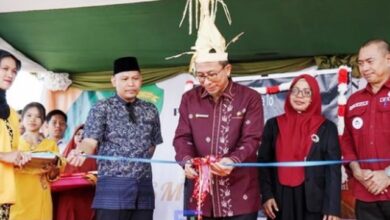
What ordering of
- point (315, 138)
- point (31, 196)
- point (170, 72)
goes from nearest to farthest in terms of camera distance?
1. point (315, 138)
2. point (31, 196)
3. point (170, 72)

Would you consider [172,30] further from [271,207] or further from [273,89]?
[271,207]

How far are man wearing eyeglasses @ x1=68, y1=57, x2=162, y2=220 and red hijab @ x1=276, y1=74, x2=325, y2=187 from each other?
0.84 metres

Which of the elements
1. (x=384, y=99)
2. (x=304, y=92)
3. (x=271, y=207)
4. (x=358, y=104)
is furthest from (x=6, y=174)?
(x=384, y=99)

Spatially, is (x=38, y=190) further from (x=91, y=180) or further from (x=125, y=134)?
(x=125, y=134)

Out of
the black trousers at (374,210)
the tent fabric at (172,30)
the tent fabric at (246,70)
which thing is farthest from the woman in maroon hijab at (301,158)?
the tent fabric at (246,70)

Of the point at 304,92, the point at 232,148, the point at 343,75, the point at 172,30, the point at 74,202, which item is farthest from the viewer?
the point at 172,30

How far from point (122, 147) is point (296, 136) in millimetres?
1085

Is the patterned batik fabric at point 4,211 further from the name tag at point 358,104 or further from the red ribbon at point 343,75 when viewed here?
the red ribbon at point 343,75

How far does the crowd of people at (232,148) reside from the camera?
9.08ft

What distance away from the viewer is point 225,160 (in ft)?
8.57

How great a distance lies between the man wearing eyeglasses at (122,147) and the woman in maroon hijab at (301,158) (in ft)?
2.45

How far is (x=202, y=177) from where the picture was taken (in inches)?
105

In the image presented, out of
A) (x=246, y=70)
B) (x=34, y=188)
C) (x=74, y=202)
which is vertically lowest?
(x=74, y=202)

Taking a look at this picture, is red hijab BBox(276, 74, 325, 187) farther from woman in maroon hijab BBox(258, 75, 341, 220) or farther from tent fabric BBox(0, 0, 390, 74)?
tent fabric BBox(0, 0, 390, 74)
